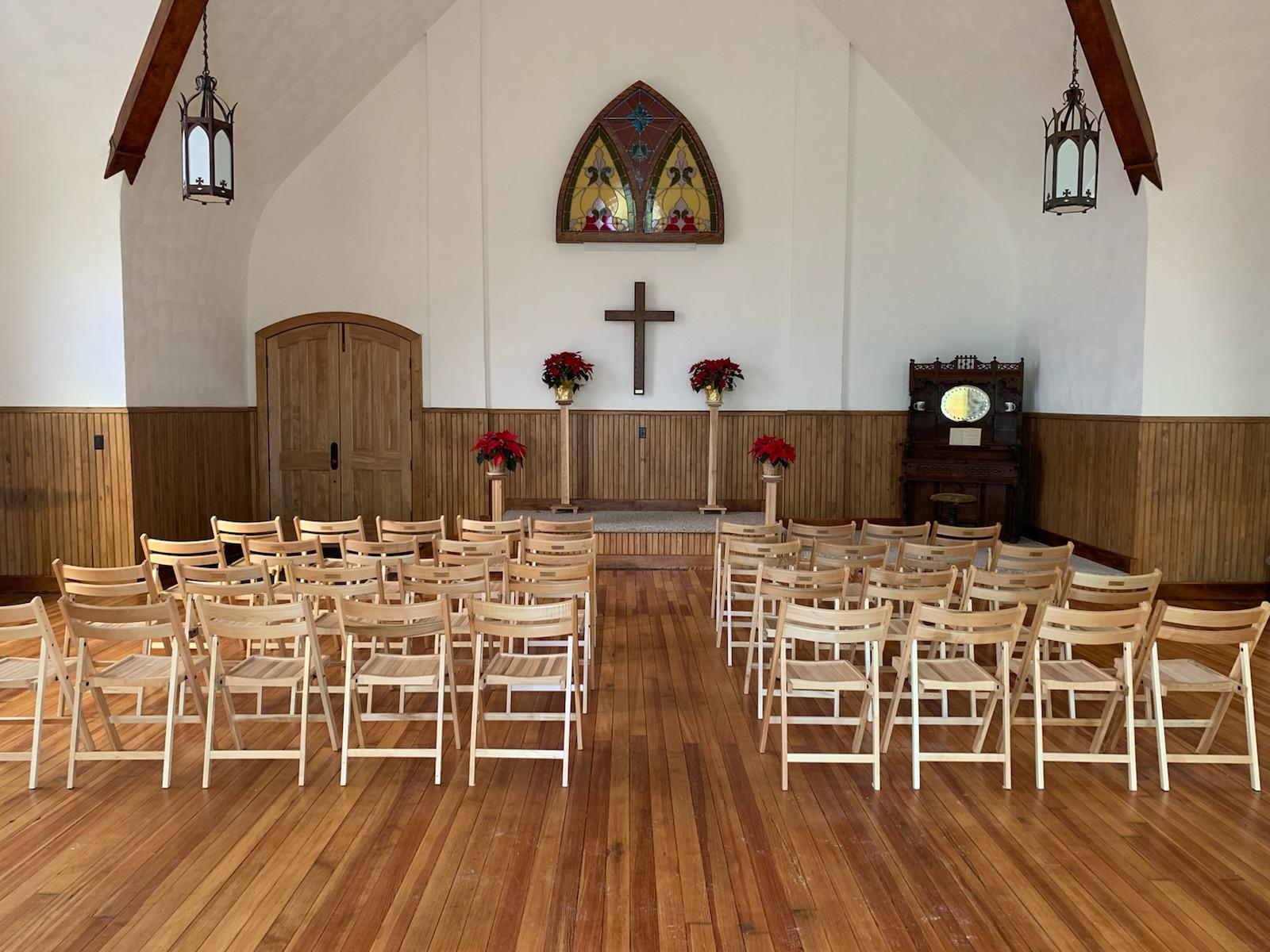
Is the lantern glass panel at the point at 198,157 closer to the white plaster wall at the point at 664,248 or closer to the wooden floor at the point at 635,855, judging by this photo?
the wooden floor at the point at 635,855

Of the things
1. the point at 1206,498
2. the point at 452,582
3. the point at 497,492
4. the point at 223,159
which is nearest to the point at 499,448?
the point at 497,492

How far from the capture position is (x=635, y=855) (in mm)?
3904

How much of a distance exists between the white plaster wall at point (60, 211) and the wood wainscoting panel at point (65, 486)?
0.21 meters

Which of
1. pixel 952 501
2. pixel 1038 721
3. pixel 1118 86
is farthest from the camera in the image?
pixel 952 501

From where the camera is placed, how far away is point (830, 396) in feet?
41.1

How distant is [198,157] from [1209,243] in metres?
8.94

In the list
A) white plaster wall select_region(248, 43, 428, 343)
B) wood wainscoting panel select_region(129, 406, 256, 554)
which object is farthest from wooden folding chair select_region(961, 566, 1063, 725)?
white plaster wall select_region(248, 43, 428, 343)

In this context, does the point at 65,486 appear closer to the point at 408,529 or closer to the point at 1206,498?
the point at 408,529

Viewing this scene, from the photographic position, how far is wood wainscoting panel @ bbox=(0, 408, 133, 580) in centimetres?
933

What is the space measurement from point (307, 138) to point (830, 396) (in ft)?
24.2

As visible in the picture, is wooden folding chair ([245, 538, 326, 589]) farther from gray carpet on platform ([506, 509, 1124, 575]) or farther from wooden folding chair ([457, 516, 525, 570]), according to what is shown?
gray carpet on platform ([506, 509, 1124, 575])

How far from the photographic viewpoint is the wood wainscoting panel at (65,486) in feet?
30.6

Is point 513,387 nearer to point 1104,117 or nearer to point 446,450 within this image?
point 446,450

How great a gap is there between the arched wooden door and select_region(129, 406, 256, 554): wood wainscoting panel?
1.28ft
